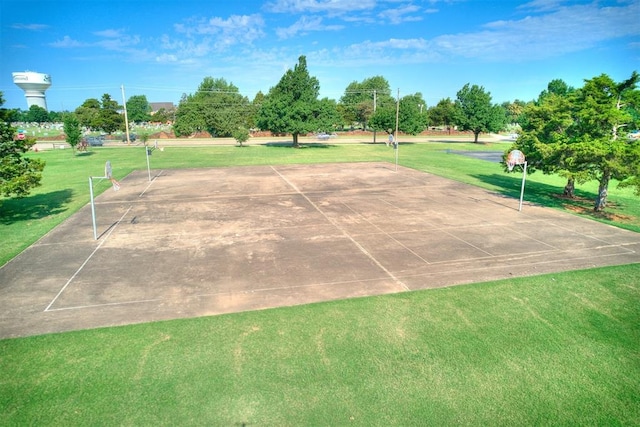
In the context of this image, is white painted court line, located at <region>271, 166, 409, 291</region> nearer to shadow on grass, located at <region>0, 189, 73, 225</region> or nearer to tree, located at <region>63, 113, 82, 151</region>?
shadow on grass, located at <region>0, 189, 73, 225</region>

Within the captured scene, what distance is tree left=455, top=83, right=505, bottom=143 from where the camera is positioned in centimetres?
6006

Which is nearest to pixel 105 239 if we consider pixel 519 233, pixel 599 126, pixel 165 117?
pixel 519 233

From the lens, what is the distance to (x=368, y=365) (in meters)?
7.70

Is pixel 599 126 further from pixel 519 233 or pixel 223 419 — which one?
pixel 223 419

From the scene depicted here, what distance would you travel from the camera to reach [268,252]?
13789 millimetres

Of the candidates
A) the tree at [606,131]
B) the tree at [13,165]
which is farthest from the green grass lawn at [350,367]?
the tree at [13,165]

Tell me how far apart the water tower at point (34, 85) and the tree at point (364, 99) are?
396 ft

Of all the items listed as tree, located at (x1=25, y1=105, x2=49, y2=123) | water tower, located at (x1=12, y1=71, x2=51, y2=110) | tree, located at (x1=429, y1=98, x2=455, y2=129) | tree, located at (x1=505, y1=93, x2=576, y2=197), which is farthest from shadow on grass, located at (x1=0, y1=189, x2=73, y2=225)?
water tower, located at (x1=12, y1=71, x2=51, y2=110)

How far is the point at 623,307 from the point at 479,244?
5.12 m

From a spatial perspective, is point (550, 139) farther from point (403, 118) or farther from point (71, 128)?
point (71, 128)

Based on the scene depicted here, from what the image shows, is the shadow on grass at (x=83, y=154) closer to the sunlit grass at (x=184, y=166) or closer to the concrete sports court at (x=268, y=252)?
the sunlit grass at (x=184, y=166)

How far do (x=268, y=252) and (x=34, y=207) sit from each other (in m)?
14.8

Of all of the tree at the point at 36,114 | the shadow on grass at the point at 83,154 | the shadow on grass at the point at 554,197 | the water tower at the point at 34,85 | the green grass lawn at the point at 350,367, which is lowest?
the green grass lawn at the point at 350,367

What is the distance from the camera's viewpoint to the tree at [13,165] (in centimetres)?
1558
